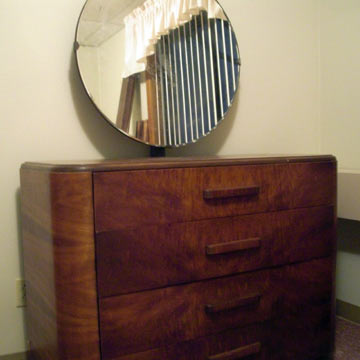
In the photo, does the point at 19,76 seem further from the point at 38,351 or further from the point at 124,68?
the point at 38,351

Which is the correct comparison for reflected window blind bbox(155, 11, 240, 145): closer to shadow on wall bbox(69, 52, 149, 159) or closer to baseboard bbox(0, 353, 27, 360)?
shadow on wall bbox(69, 52, 149, 159)

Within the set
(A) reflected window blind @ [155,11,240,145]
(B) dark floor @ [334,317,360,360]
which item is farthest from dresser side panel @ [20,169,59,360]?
(B) dark floor @ [334,317,360,360]

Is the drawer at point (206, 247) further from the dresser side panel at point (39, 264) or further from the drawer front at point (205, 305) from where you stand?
the dresser side panel at point (39, 264)

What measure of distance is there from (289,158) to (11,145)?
91 cm

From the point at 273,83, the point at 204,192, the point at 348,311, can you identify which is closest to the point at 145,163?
the point at 204,192

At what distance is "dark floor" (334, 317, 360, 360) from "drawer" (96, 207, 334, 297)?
1.51 feet

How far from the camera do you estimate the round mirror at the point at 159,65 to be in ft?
4.68

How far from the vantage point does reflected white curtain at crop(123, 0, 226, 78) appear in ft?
4.83

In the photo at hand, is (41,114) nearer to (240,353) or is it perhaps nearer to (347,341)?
(240,353)

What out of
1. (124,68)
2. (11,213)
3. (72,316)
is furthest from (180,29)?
(72,316)

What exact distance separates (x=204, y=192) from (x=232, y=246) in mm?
185

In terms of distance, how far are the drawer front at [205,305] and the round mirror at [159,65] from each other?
2.01ft

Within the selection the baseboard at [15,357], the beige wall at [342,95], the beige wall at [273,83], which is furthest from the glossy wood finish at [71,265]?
the beige wall at [342,95]

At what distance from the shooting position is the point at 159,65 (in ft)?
5.01
